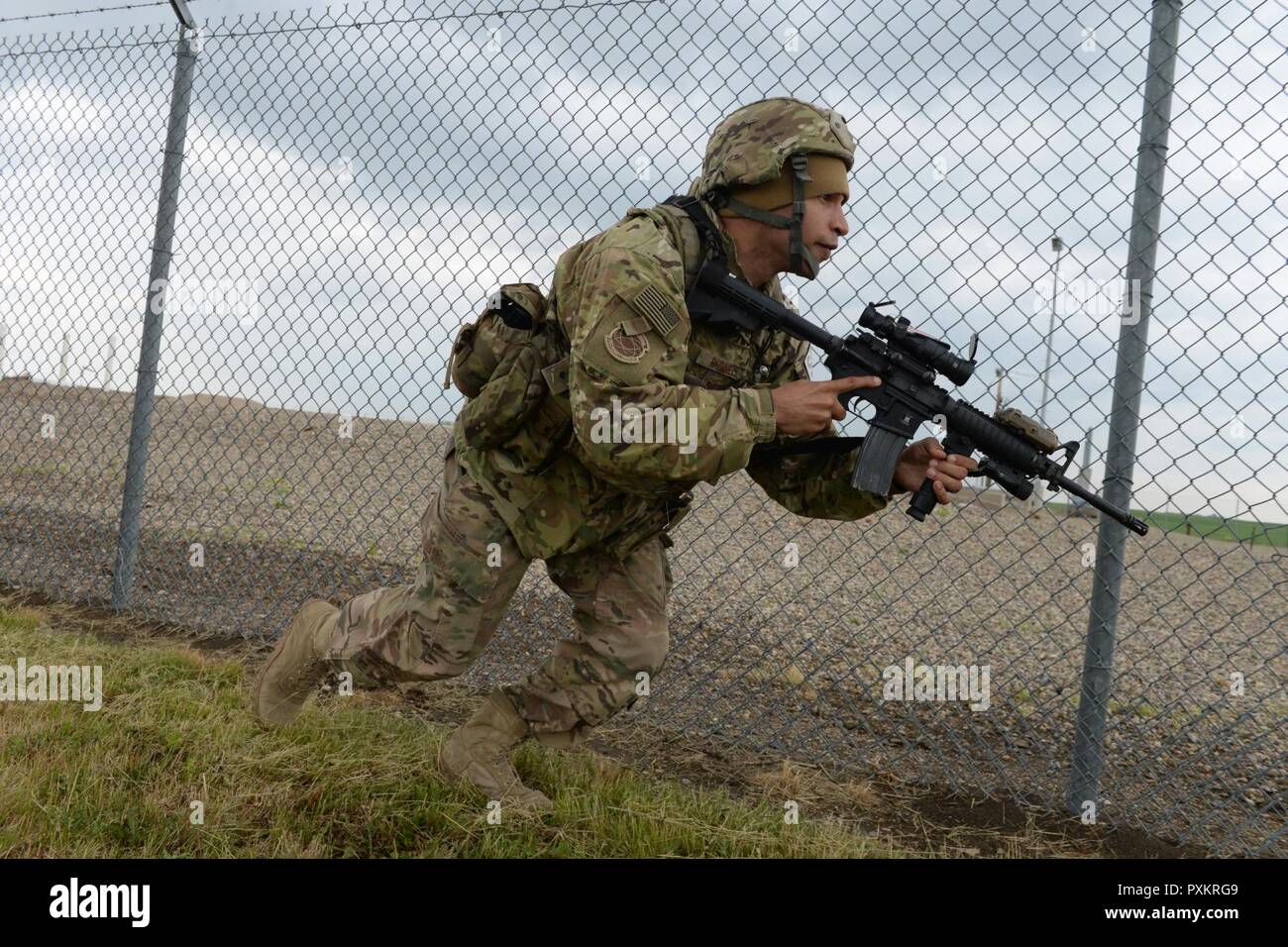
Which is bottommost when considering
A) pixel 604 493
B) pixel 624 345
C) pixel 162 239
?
pixel 604 493

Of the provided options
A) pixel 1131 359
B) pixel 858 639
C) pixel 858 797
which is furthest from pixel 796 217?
pixel 858 639

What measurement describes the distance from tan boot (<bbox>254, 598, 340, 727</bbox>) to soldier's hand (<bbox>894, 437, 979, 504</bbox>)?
179cm

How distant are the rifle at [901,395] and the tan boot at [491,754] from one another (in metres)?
1.26

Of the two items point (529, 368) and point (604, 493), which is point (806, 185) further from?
point (604, 493)

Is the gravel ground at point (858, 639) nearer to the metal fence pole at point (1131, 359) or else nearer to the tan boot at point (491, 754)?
the metal fence pole at point (1131, 359)

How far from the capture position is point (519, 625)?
16.0 ft

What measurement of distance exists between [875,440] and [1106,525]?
941 millimetres

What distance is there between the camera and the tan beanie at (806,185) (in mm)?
2533

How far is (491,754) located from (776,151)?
1903 millimetres

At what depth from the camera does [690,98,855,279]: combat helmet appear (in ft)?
8.17

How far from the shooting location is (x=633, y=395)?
2.24 metres

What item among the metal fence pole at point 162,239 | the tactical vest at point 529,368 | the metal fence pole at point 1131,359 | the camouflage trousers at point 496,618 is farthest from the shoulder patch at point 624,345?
the metal fence pole at point 162,239

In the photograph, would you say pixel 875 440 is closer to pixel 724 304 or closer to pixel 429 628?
pixel 724 304
